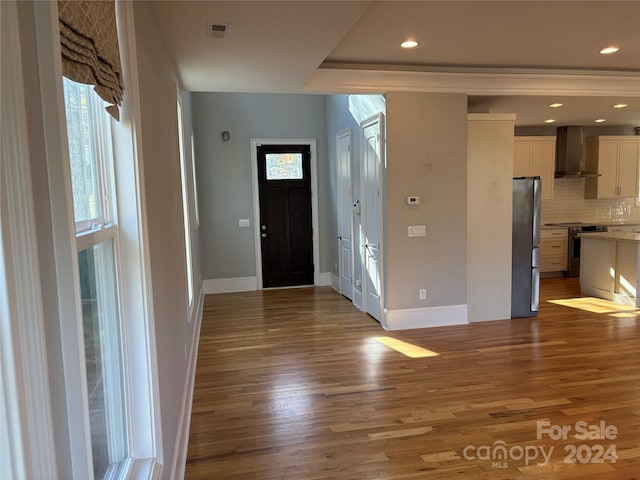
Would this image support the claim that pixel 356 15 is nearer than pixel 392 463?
No

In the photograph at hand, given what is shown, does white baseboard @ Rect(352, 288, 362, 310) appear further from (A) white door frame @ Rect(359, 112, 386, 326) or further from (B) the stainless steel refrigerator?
(B) the stainless steel refrigerator

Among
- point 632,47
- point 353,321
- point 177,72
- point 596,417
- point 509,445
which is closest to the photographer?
point 509,445

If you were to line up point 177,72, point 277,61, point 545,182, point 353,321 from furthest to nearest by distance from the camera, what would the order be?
point 545,182, point 353,321, point 177,72, point 277,61

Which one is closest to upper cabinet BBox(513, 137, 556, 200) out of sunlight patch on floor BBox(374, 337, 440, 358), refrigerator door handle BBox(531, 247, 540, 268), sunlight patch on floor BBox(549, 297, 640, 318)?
sunlight patch on floor BBox(549, 297, 640, 318)

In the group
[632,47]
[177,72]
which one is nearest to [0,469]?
[177,72]

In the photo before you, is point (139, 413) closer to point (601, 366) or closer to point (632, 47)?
point (601, 366)

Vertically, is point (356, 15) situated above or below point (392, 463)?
above

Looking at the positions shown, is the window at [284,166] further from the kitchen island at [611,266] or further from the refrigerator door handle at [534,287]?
the kitchen island at [611,266]

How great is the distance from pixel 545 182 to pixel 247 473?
7.08m

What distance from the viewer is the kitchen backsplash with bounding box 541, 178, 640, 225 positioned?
7977 millimetres

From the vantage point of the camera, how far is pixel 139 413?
64.0 inches

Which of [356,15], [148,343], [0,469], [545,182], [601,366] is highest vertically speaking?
[356,15]

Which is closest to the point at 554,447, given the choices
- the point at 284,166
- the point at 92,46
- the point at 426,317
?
the point at 426,317

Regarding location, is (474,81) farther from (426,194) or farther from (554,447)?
(554,447)
